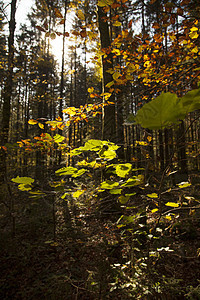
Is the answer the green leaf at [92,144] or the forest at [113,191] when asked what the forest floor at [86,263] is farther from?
the green leaf at [92,144]

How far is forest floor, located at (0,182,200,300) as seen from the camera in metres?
2.86

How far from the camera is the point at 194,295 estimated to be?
2.99m

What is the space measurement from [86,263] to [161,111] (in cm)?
455

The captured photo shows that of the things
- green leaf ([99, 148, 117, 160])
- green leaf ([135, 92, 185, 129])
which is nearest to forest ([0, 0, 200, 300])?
green leaf ([99, 148, 117, 160])

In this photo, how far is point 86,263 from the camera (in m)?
4.00

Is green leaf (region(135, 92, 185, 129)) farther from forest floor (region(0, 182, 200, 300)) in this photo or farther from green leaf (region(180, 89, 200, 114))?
forest floor (region(0, 182, 200, 300))

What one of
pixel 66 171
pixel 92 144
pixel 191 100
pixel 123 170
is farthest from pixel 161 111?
pixel 66 171

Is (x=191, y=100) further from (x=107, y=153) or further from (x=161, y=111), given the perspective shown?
(x=107, y=153)

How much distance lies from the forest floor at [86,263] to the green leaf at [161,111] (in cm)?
244

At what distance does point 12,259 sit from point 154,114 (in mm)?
5455

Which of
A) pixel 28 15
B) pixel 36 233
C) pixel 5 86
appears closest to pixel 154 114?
pixel 36 233

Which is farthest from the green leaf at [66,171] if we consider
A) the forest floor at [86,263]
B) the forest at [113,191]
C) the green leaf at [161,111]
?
the forest floor at [86,263]

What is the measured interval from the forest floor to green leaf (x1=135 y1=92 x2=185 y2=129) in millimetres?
2441

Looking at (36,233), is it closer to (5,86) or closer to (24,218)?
(24,218)
